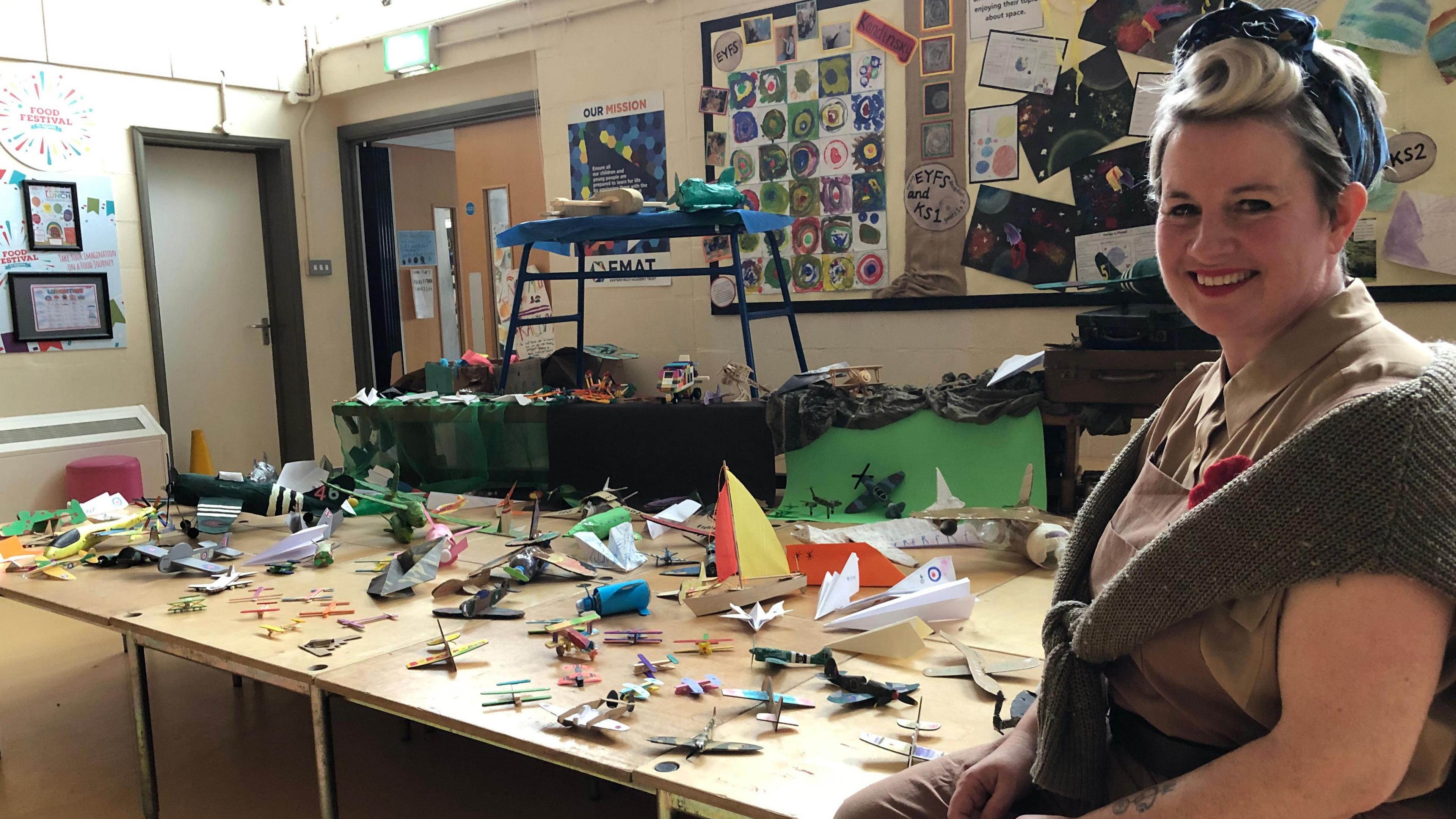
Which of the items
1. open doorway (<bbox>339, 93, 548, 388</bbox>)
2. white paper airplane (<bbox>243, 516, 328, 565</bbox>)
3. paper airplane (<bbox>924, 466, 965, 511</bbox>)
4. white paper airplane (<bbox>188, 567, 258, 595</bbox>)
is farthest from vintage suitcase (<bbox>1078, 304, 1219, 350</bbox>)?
open doorway (<bbox>339, 93, 548, 388</bbox>)

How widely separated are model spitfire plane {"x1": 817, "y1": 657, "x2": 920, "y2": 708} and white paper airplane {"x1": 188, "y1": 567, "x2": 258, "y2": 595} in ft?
4.72

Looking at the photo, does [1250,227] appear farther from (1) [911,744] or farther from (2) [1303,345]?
(1) [911,744]

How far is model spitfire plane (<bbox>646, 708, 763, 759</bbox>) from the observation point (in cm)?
130

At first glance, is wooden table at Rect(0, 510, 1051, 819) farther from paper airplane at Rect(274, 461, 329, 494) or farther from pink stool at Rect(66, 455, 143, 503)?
pink stool at Rect(66, 455, 143, 503)

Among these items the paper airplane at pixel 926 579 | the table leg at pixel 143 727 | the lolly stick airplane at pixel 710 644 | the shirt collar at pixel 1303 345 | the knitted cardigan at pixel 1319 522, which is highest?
the shirt collar at pixel 1303 345

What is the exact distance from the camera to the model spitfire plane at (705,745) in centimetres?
130

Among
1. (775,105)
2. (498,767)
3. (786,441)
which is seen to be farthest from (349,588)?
(775,105)

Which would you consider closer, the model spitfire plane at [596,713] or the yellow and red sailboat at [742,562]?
the model spitfire plane at [596,713]

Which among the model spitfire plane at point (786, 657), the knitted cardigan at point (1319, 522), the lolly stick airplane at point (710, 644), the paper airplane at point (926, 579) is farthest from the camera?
the paper airplane at point (926, 579)

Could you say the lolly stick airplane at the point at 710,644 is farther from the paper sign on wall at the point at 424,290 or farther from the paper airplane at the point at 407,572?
the paper sign on wall at the point at 424,290

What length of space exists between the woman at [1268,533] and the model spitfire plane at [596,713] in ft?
1.43

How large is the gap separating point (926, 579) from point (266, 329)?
5.12 metres

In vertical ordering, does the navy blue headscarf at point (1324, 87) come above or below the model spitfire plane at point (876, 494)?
above

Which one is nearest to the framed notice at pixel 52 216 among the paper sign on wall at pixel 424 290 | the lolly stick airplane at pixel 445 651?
the paper sign on wall at pixel 424 290
